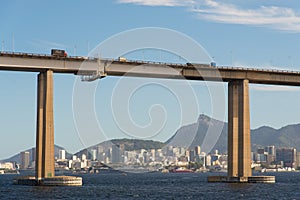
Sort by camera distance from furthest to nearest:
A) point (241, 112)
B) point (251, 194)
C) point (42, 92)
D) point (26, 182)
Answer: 1. point (241, 112)
2. point (26, 182)
3. point (42, 92)
4. point (251, 194)

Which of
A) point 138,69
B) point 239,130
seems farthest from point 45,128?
point 239,130

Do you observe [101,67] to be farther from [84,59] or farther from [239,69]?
[239,69]

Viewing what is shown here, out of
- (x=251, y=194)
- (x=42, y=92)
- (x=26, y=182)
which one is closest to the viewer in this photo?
(x=251, y=194)

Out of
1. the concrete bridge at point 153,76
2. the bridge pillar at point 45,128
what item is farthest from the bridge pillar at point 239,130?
the bridge pillar at point 45,128

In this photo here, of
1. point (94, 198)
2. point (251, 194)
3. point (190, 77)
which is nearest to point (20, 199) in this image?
point (94, 198)

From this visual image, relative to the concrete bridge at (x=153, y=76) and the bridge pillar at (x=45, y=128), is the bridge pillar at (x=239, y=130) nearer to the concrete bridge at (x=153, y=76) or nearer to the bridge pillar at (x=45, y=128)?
the concrete bridge at (x=153, y=76)

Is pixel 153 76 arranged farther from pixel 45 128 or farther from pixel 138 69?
pixel 45 128

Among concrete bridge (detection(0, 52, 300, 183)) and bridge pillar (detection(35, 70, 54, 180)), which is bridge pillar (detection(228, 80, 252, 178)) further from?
bridge pillar (detection(35, 70, 54, 180))
